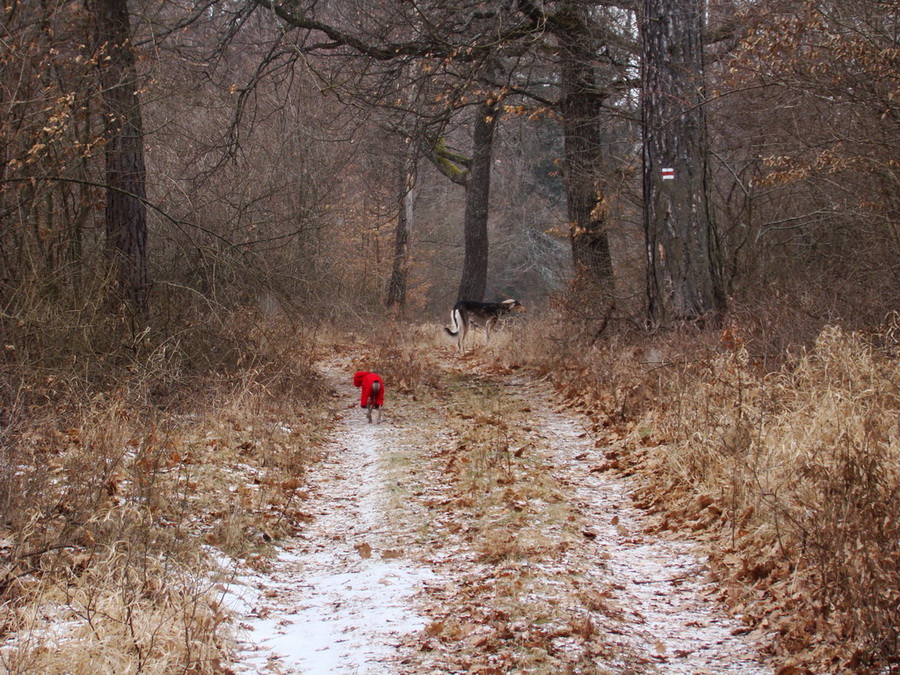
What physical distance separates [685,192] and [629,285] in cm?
307

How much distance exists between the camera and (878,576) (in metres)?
3.94

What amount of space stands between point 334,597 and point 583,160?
387 inches

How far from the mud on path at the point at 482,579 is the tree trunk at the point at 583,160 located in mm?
5514

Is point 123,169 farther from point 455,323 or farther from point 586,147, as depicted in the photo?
point 455,323

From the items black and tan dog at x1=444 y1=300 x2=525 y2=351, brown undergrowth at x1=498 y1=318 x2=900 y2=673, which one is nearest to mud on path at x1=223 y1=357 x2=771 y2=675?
brown undergrowth at x1=498 y1=318 x2=900 y2=673

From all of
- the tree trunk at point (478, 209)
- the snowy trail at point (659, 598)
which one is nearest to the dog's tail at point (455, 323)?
the tree trunk at point (478, 209)

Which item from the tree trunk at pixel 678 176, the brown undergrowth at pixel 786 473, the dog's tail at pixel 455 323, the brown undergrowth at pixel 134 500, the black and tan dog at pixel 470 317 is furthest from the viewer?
the black and tan dog at pixel 470 317

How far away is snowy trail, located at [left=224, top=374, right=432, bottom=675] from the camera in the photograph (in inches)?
165

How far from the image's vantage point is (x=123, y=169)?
379 inches

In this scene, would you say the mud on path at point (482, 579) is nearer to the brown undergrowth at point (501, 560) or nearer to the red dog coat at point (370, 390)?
the brown undergrowth at point (501, 560)

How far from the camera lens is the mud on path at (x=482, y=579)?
13.6ft

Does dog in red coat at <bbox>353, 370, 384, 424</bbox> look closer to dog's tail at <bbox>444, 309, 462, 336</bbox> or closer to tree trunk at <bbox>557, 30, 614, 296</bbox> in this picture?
tree trunk at <bbox>557, 30, 614, 296</bbox>

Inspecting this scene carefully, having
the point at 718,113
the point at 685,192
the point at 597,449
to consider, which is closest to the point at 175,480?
the point at 597,449

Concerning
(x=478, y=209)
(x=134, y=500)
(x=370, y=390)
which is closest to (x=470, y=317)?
(x=478, y=209)
